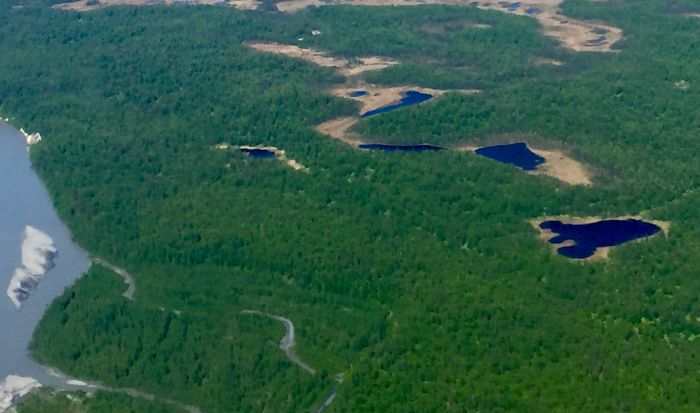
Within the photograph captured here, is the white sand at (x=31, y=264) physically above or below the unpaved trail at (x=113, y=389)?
above

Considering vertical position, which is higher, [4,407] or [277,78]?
[277,78]

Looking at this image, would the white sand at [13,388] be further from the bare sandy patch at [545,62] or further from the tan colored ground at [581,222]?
the bare sandy patch at [545,62]

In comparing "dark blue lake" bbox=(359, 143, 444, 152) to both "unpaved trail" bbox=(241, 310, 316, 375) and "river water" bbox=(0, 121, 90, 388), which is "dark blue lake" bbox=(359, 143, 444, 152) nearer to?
"river water" bbox=(0, 121, 90, 388)

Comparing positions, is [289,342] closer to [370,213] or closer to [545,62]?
[370,213]

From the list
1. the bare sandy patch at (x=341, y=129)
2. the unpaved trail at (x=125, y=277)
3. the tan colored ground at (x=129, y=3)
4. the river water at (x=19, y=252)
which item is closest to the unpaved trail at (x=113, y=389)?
the river water at (x=19, y=252)

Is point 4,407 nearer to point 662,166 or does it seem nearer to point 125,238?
point 125,238

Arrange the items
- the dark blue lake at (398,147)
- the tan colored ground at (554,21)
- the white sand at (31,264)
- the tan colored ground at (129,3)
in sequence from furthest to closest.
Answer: the tan colored ground at (129,3)
the tan colored ground at (554,21)
the dark blue lake at (398,147)
the white sand at (31,264)

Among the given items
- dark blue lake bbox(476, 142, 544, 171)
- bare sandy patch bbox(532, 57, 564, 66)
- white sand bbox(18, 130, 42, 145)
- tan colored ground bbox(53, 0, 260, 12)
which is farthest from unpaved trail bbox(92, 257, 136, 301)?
tan colored ground bbox(53, 0, 260, 12)

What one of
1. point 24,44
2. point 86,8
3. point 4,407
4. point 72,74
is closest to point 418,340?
point 4,407
